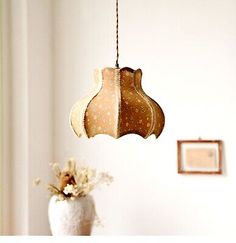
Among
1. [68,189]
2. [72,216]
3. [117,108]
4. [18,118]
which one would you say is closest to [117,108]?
[117,108]

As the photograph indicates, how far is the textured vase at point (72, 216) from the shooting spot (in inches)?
122

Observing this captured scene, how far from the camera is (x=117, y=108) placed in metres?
1.81

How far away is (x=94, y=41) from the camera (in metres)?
3.53

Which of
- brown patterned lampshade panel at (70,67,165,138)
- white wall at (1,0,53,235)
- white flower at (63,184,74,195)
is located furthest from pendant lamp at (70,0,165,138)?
white wall at (1,0,53,235)

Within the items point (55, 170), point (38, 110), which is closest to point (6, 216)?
point (55, 170)

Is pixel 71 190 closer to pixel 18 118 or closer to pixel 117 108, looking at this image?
pixel 18 118

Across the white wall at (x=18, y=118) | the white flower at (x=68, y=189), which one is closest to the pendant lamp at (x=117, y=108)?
the white flower at (x=68, y=189)

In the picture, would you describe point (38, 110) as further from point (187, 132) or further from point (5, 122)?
point (187, 132)

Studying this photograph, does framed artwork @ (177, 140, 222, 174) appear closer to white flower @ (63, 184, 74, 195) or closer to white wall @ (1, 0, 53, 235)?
white flower @ (63, 184, 74, 195)

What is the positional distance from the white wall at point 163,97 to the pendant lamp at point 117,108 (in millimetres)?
1499

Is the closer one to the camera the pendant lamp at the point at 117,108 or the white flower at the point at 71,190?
the pendant lamp at the point at 117,108

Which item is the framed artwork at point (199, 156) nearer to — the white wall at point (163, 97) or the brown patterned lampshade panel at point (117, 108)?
the white wall at point (163, 97)

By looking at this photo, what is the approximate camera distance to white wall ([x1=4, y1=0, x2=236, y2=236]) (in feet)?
10.8

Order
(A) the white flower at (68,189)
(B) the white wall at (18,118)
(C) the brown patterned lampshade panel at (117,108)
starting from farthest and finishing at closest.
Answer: (B) the white wall at (18,118) → (A) the white flower at (68,189) → (C) the brown patterned lampshade panel at (117,108)
